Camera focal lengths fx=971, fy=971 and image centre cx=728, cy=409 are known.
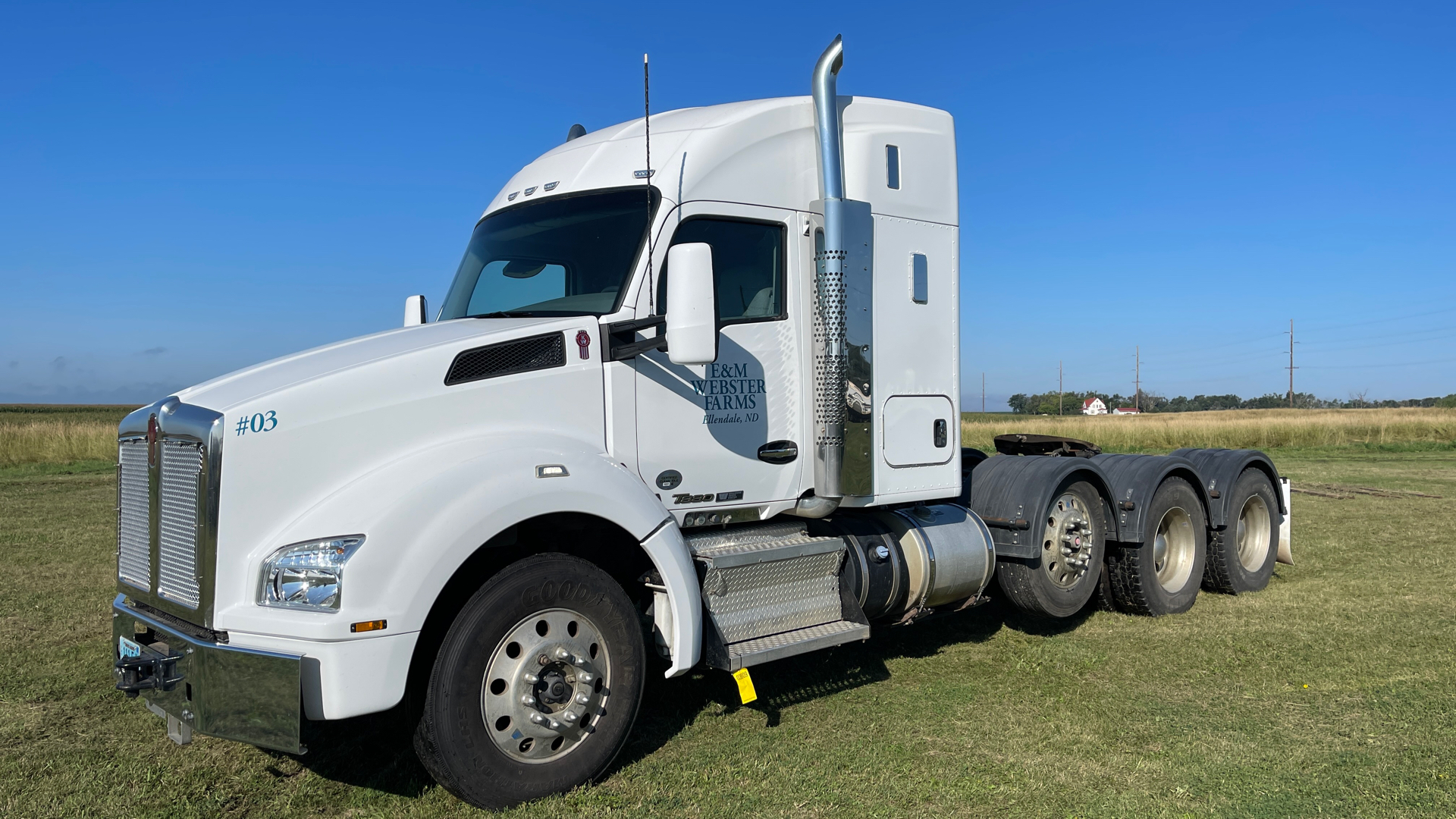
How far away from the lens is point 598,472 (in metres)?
4.55

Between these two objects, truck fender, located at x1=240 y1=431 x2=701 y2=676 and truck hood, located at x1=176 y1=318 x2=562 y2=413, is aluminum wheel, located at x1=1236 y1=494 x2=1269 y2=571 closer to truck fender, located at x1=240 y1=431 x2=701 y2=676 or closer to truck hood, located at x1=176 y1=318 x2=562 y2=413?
truck fender, located at x1=240 y1=431 x2=701 y2=676

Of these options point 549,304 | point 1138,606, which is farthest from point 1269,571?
point 549,304

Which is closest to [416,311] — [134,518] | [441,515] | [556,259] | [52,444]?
[556,259]

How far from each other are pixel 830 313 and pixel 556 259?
159cm

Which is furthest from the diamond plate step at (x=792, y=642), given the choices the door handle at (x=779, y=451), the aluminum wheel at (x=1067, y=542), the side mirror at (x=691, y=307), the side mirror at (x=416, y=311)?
the side mirror at (x=416, y=311)

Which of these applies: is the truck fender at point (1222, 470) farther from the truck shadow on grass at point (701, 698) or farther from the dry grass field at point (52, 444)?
the dry grass field at point (52, 444)

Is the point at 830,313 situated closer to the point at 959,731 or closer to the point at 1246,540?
the point at 959,731

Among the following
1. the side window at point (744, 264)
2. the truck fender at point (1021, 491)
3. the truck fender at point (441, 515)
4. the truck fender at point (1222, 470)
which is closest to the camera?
the truck fender at point (441, 515)

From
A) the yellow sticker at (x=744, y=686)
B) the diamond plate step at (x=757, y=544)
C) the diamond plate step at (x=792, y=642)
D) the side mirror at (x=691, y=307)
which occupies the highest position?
the side mirror at (x=691, y=307)

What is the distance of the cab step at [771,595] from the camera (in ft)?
16.5

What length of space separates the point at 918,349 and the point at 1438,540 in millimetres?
8612

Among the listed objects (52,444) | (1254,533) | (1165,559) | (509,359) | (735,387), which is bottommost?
(1165,559)

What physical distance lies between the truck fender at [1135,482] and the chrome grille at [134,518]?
21.2ft

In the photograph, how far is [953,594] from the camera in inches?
256
